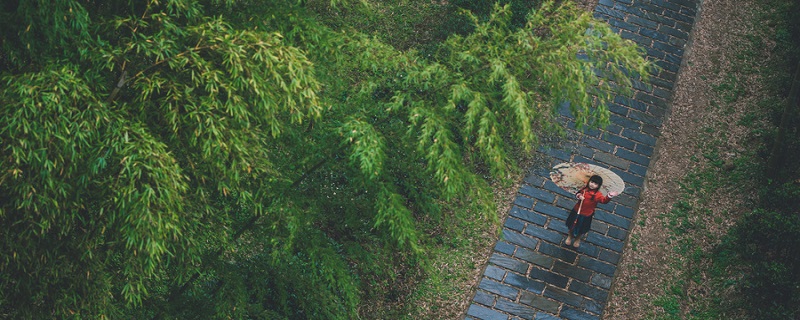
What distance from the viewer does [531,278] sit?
8.09 m

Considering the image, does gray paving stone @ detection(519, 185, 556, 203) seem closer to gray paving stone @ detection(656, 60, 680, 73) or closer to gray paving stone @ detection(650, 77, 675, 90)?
gray paving stone @ detection(650, 77, 675, 90)

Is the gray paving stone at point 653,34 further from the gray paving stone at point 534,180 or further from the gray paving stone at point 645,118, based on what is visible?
the gray paving stone at point 534,180

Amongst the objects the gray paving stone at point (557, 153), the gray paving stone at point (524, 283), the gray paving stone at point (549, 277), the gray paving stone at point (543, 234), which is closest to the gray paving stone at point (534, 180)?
the gray paving stone at point (557, 153)

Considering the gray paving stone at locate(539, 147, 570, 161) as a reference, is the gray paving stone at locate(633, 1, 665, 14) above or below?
above

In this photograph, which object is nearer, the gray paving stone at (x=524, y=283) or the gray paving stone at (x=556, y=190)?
the gray paving stone at (x=524, y=283)

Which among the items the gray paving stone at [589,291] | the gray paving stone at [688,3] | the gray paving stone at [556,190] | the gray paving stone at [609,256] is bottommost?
the gray paving stone at [589,291]

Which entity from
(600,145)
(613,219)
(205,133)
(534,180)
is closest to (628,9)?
(600,145)

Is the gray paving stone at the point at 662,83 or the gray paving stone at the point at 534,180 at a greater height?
the gray paving stone at the point at 662,83

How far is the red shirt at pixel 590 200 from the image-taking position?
7.43 m

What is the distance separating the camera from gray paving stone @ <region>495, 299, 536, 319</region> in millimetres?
7785

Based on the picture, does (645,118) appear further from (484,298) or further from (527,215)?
(484,298)

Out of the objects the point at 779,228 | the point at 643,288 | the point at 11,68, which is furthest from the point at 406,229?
the point at 779,228

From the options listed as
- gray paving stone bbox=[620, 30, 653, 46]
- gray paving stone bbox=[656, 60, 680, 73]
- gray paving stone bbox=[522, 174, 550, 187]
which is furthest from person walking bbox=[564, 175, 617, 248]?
gray paving stone bbox=[620, 30, 653, 46]

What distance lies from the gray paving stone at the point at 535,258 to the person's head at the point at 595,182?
1194 mm
